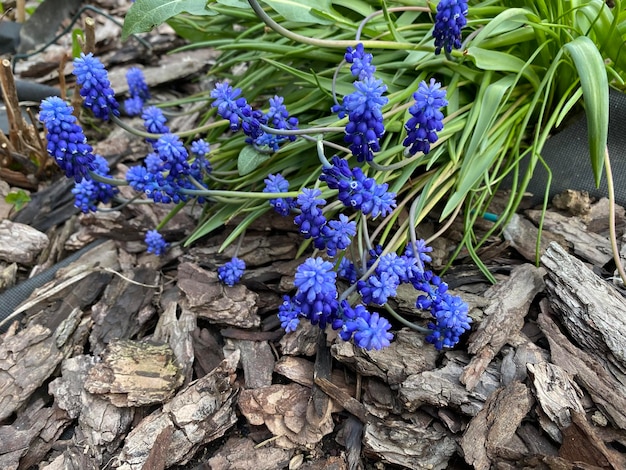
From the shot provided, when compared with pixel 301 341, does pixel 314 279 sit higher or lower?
higher

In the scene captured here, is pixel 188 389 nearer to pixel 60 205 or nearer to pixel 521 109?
pixel 60 205

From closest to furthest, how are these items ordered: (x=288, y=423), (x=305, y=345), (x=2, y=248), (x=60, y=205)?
(x=288, y=423)
(x=305, y=345)
(x=2, y=248)
(x=60, y=205)

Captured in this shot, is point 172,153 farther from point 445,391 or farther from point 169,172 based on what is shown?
point 445,391

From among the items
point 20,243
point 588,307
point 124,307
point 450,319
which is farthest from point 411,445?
point 20,243

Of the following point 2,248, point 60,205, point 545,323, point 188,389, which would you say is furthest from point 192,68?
point 545,323

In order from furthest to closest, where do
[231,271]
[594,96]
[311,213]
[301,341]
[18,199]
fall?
[18,199] < [231,271] < [301,341] < [594,96] < [311,213]

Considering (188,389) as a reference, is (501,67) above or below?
above

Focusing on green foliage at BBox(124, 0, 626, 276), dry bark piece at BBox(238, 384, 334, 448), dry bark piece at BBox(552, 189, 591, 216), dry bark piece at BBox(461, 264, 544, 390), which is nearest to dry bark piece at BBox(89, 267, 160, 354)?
green foliage at BBox(124, 0, 626, 276)
